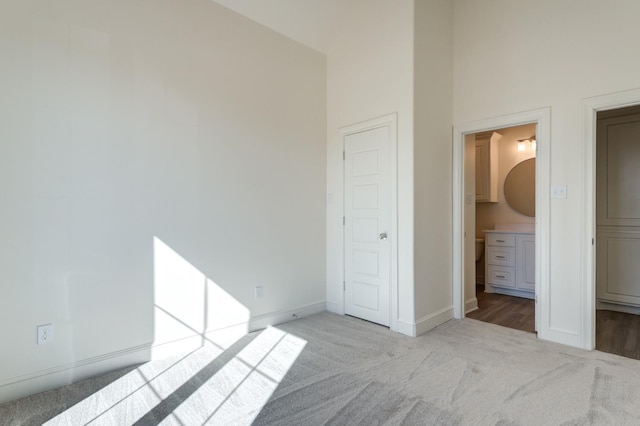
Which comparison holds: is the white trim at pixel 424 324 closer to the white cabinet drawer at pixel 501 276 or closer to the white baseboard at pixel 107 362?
the white baseboard at pixel 107 362

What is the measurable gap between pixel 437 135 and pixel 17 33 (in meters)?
3.37

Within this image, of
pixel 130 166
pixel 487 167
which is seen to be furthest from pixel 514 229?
pixel 130 166

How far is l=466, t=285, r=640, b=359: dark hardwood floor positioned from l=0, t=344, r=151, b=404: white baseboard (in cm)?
327

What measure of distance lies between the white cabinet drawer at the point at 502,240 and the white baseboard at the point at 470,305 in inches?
45.5

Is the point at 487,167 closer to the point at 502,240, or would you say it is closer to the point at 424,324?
the point at 502,240

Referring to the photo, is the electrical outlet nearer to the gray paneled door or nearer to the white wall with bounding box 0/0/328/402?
the white wall with bounding box 0/0/328/402

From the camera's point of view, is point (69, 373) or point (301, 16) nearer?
point (69, 373)

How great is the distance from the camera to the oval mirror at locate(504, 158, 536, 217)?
4730 mm

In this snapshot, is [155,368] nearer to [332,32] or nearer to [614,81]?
[332,32]

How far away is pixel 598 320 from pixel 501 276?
4.03ft

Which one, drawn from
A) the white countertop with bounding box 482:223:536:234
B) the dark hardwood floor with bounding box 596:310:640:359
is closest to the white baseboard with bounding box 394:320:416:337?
the dark hardwood floor with bounding box 596:310:640:359

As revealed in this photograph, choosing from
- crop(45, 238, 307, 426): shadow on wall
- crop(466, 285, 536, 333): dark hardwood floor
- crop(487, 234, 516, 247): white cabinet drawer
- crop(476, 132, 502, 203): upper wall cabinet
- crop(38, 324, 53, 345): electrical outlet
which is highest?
crop(476, 132, 502, 203): upper wall cabinet

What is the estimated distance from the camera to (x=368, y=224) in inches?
138

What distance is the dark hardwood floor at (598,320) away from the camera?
9.23ft
